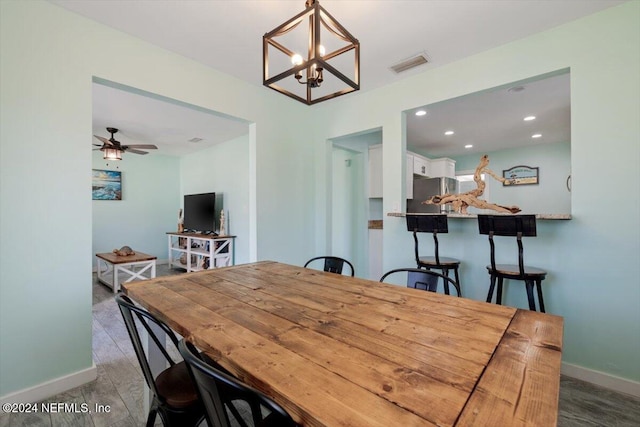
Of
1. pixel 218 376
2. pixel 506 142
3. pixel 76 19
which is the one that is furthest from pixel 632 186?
pixel 76 19

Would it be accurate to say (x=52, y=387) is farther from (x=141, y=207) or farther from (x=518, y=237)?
(x=141, y=207)

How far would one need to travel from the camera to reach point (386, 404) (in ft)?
1.89

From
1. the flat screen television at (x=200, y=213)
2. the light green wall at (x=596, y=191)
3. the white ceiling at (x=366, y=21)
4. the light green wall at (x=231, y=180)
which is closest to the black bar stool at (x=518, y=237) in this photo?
the light green wall at (x=596, y=191)

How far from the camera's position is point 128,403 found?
1.75 meters

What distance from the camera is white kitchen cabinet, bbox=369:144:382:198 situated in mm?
4375

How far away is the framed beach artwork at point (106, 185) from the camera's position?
5488 millimetres

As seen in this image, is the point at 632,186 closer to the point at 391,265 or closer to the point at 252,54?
the point at 391,265

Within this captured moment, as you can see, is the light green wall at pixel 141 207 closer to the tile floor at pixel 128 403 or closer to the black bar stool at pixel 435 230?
the tile floor at pixel 128 403

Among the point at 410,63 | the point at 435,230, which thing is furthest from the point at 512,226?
the point at 410,63

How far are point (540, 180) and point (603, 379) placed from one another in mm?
4162

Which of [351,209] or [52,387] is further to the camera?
[351,209]

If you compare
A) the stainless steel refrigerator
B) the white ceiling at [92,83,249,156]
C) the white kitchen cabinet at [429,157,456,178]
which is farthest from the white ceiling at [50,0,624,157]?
the white kitchen cabinet at [429,157,456,178]

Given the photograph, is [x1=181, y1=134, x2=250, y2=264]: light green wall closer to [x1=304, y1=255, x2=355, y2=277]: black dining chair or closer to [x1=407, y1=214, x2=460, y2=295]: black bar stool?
[x1=304, y1=255, x2=355, y2=277]: black dining chair

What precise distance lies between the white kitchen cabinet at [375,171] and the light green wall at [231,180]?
2.12 m
